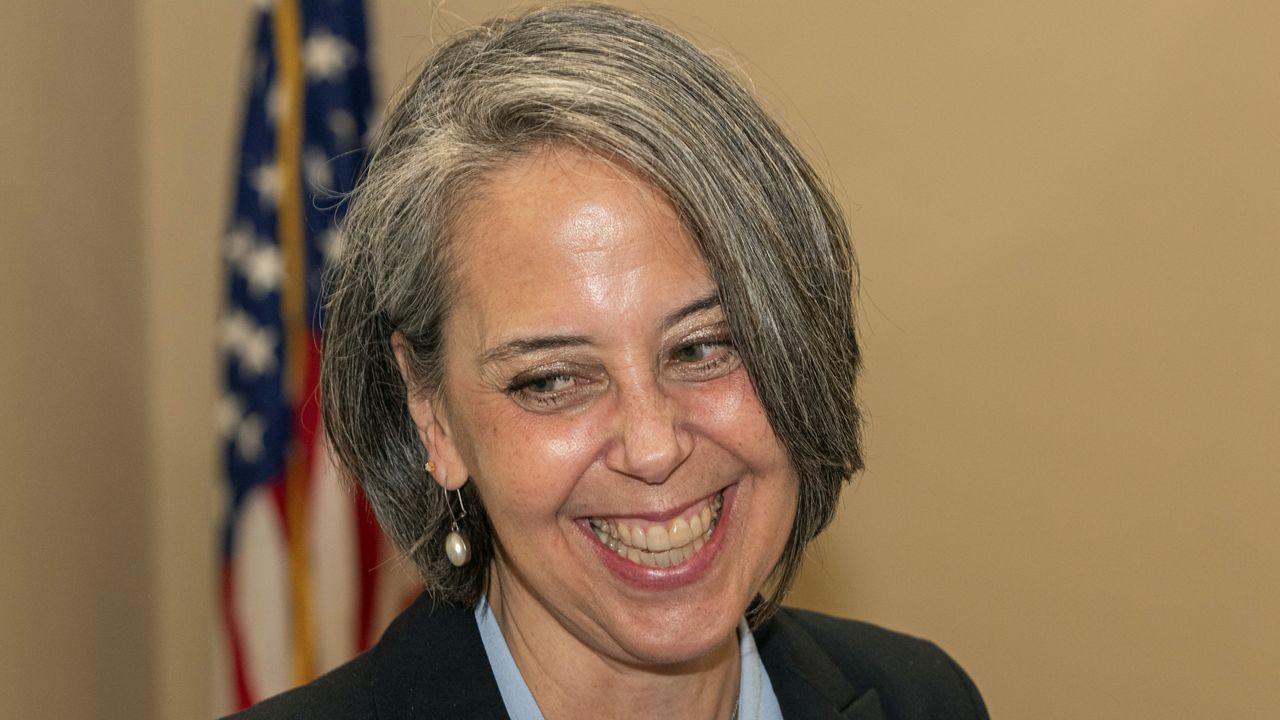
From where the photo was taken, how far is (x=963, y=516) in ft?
11.3

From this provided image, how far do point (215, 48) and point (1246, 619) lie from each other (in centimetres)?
297

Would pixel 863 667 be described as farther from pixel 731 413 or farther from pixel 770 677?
pixel 731 413

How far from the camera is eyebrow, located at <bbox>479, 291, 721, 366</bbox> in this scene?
4.93ft

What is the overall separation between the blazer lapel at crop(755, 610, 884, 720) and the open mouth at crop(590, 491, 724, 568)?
0.42 meters

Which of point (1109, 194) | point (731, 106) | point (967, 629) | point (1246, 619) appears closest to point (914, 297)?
point (1109, 194)

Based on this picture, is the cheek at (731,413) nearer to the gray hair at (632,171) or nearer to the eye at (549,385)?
the gray hair at (632,171)

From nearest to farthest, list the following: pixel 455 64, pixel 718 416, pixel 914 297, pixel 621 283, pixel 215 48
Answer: pixel 621 283 < pixel 718 416 < pixel 455 64 < pixel 914 297 < pixel 215 48

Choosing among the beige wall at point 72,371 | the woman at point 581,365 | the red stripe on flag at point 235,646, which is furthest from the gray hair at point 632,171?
the red stripe on flag at point 235,646

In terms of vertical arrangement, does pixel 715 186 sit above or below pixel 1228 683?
above

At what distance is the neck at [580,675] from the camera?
1.77 metres

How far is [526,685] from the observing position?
179cm

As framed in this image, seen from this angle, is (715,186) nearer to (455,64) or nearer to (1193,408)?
(455,64)

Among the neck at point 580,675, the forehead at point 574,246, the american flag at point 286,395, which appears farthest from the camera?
the american flag at point 286,395

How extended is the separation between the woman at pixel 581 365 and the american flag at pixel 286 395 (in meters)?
1.46
